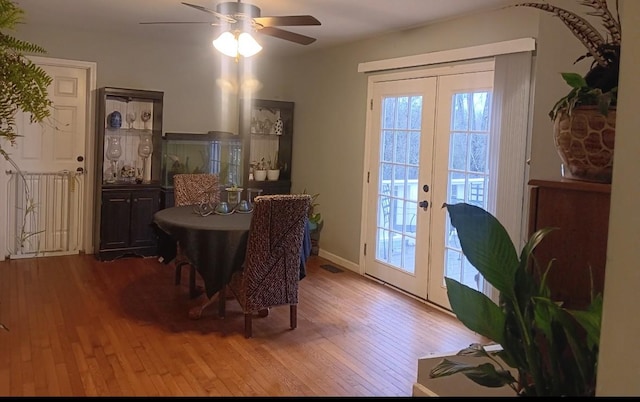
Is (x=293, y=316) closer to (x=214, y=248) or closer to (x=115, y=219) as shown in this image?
(x=214, y=248)

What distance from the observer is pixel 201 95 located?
6.52 m

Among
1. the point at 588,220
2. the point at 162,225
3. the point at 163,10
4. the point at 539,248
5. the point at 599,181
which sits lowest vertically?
the point at 162,225

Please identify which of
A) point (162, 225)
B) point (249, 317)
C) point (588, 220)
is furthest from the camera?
point (162, 225)

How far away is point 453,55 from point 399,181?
4.17 ft

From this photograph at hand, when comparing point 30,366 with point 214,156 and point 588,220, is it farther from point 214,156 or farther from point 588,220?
point 214,156

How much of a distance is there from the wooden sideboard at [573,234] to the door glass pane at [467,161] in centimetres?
261

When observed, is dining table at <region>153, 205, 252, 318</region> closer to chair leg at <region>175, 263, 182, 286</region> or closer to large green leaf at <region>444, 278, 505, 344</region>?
chair leg at <region>175, 263, 182, 286</region>

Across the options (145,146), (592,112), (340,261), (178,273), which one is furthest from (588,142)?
(145,146)

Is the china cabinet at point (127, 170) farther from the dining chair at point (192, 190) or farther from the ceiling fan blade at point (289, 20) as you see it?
the ceiling fan blade at point (289, 20)

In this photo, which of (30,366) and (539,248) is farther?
(30,366)

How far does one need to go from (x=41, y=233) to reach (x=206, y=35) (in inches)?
107

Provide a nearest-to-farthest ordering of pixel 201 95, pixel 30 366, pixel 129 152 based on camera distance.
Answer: pixel 30 366, pixel 129 152, pixel 201 95

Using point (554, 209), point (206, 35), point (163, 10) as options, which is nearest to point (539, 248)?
point (554, 209)

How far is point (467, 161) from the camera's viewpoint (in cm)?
443
